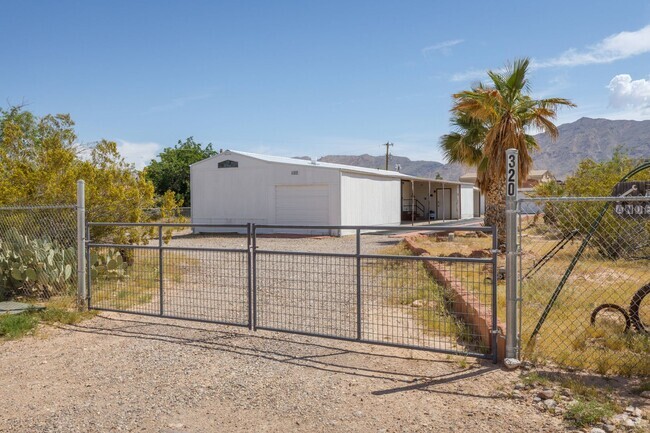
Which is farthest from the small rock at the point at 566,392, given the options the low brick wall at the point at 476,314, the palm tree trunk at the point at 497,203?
the palm tree trunk at the point at 497,203

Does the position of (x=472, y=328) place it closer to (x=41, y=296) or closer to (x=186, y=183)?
(x=41, y=296)

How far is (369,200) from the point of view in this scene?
28.0 meters

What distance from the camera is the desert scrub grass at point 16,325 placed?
7.20m

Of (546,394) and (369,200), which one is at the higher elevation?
(369,200)

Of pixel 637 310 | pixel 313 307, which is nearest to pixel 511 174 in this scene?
pixel 637 310

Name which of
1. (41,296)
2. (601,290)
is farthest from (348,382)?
(41,296)

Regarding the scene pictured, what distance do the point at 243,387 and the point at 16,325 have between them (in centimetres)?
408

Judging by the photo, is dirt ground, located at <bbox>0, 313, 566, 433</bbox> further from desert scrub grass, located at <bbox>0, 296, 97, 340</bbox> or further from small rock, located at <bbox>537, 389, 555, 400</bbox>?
desert scrub grass, located at <bbox>0, 296, 97, 340</bbox>

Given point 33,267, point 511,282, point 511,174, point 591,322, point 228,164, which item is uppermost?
point 228,164

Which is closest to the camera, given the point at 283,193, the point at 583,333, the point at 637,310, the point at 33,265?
the point at 637,310

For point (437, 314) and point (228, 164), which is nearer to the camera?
point (437, 314)

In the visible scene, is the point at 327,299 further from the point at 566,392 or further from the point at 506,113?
the point at 506,113

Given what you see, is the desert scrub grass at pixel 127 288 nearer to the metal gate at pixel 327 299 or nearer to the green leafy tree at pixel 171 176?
the metal gate at pixel 327 299

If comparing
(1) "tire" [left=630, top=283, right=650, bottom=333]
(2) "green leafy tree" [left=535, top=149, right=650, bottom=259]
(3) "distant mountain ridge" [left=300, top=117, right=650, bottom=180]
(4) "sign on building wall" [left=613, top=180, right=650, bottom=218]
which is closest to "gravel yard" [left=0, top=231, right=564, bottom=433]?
(1) "tire" [left=630, top=283, right=650, bottom=333]
